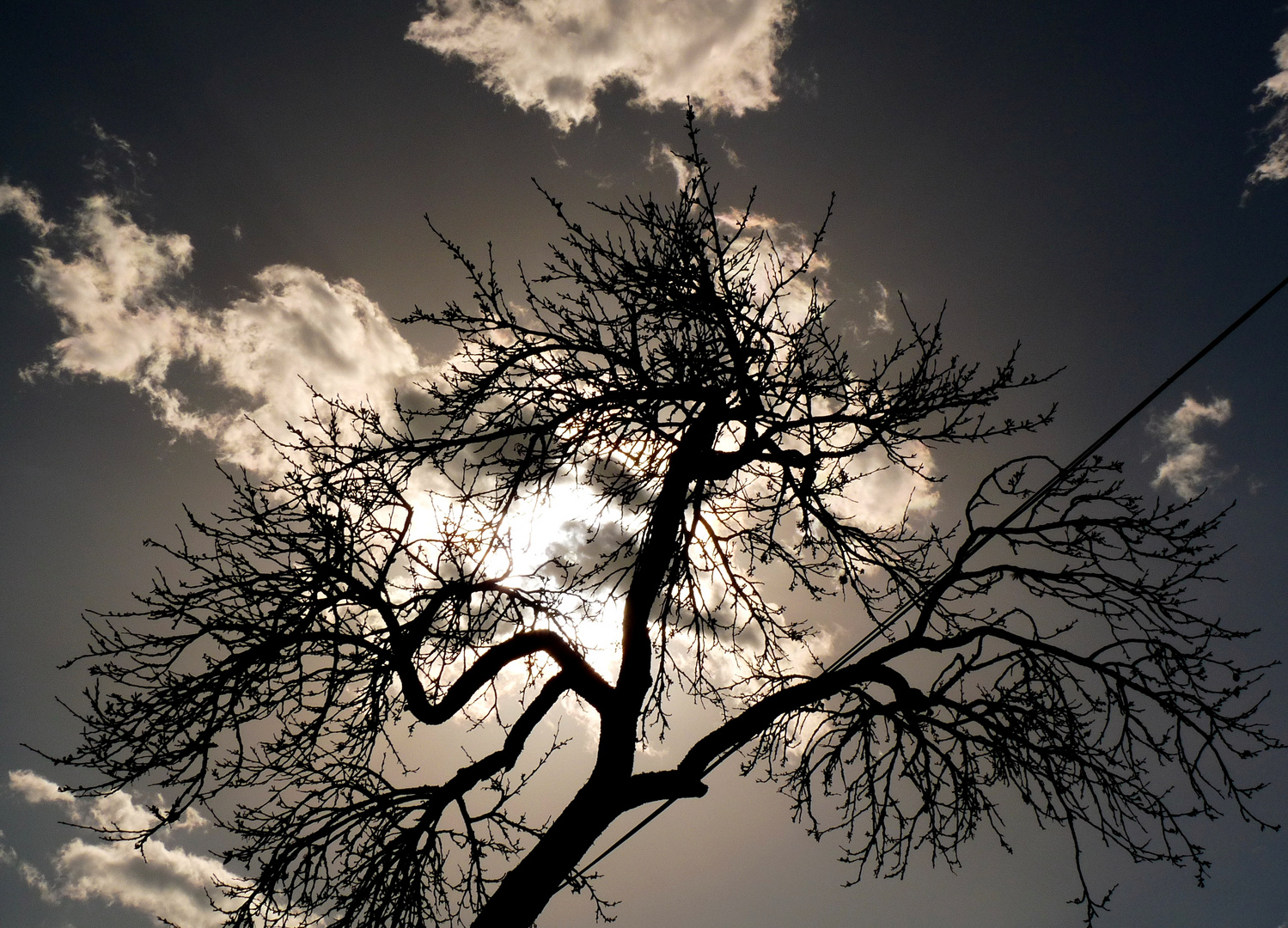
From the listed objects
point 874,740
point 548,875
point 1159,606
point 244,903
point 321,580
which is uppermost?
point 1159,606

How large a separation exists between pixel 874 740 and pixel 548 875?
3.07 metres

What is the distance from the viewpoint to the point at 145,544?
4504 millimetres

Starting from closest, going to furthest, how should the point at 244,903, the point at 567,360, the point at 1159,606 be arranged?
the point at 244,903, the point at 1159,606, the point at 567,360

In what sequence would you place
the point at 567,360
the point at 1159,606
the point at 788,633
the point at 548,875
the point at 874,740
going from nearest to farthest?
the point at 548,875
the point at 1159,606
the point at 567,360
the point at 874,740
the point at 788,633

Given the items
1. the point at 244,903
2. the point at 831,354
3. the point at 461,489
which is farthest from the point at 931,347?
the point at 244,903

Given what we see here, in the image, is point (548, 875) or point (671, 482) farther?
point (671, 482)

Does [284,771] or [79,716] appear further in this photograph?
[284,771]

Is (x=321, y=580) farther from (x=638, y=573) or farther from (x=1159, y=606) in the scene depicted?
(x=1159, y=606)

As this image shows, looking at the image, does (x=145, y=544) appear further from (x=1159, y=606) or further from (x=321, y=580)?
(x=1159, y=606)

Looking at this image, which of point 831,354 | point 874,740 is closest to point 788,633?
point 874,740

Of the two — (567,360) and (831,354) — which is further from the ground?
(831,354)

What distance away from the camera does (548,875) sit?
397 cm

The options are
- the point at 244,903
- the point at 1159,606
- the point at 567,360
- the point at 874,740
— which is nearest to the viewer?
the point at 244,903

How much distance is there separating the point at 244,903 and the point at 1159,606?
673cm
